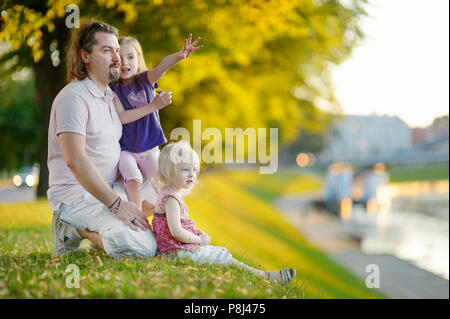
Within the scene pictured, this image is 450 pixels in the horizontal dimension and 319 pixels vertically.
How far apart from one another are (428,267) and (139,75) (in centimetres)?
1544

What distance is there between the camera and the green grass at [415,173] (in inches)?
2095

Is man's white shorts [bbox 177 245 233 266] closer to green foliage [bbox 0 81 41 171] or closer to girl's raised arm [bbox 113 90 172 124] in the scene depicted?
girl's raised arm [bbox 113 90 172 124]

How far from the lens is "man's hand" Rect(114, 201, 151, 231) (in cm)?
390

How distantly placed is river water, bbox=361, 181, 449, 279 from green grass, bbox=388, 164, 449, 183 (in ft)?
54.0

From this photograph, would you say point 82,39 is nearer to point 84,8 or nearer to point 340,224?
point 84,8

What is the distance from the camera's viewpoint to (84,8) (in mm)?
7363

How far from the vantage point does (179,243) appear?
4.07 metres

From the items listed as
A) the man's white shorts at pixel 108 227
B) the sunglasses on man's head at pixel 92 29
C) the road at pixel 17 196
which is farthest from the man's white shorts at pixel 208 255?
the road at pixel 17 196

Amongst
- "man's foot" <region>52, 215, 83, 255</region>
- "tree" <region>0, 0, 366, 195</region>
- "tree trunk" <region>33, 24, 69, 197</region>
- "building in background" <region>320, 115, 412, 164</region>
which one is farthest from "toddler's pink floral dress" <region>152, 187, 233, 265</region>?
"building in background" <region>320, 115, 412, 164</region>

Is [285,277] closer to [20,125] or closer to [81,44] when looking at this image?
[81,44]

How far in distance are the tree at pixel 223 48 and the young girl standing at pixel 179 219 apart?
10.2 feet

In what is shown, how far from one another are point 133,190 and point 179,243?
60 centimetres

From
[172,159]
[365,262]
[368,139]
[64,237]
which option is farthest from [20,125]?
[368,139]

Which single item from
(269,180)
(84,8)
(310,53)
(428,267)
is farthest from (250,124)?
(269,180)
